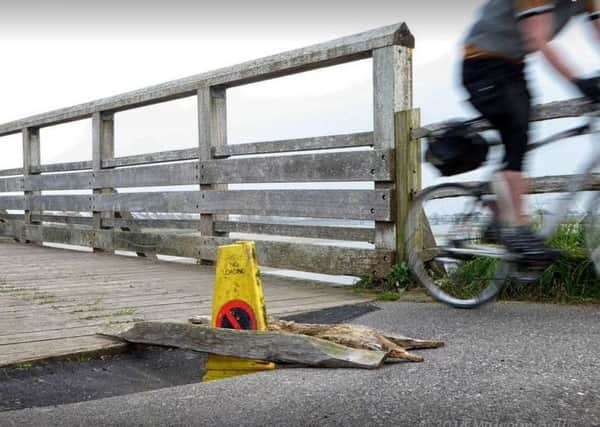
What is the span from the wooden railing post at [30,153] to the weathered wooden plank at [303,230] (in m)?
5.81

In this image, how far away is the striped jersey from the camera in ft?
10.7

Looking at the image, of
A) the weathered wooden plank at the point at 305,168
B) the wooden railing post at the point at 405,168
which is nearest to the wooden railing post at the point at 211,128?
the weathered wooden plank at the point at 305,168

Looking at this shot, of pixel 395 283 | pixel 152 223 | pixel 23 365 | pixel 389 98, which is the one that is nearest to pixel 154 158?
pixel 152 223

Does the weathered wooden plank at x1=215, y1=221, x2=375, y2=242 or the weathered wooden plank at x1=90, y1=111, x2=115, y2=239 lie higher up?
the weathered wooden plank at x1=90, y1=111, x2=115, y2=239

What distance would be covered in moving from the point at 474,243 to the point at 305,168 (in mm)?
2435

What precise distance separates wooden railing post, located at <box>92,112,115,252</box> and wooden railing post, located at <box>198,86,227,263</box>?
8.36ft

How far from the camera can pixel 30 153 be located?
12.3m

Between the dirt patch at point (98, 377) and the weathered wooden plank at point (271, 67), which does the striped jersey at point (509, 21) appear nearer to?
the dirt patch at point (98, 377)

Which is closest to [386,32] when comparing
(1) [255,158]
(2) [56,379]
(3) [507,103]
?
(1) [255,158]

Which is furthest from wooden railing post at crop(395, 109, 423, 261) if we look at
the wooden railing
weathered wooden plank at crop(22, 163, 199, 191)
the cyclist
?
weathered wooden plank at crop(22, 163, 199, 191)

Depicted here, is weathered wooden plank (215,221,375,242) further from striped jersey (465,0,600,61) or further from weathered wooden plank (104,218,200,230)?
striped jersey (465,0,600,61)

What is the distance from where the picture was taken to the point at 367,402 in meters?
2.74

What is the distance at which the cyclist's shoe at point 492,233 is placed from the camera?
13.1 ft

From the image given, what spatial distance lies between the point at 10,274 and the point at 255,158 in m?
2.73
